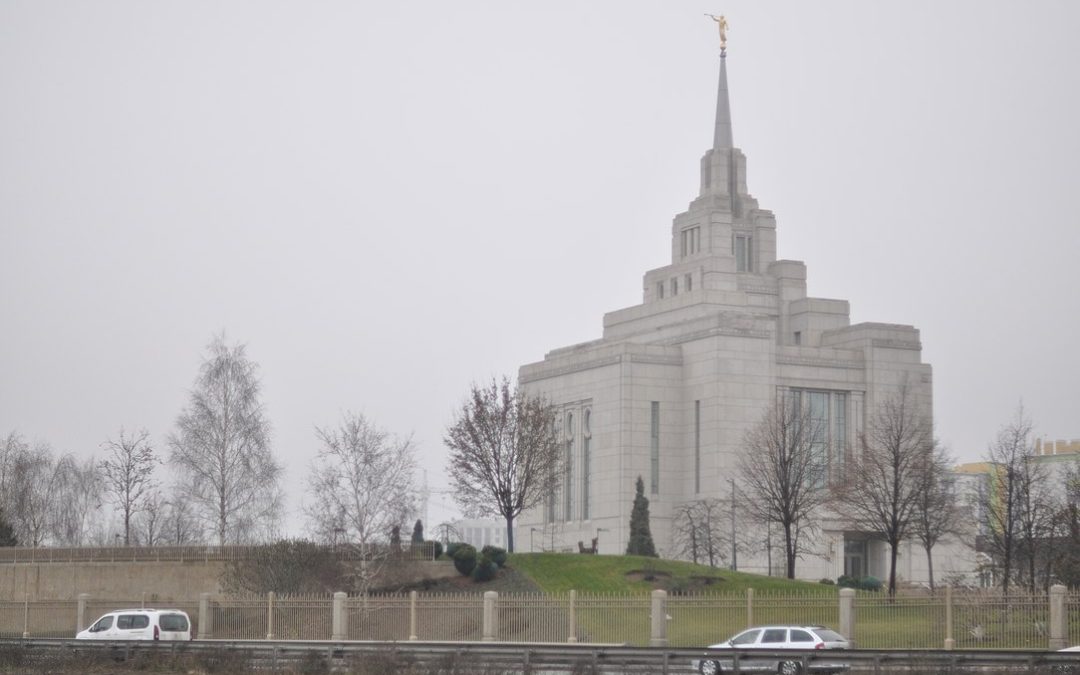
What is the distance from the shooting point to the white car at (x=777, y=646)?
3350cm

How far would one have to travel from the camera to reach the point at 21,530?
300ft

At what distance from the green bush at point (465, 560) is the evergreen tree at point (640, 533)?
1871 centimetres

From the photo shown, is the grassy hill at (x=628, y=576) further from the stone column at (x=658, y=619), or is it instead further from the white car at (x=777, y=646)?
the white car at (x=777, y=646)

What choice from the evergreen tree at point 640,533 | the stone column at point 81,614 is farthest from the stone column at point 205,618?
the evergreen tree at point 640,533

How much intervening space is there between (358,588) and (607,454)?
40028mm

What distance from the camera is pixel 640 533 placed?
79.9 metres

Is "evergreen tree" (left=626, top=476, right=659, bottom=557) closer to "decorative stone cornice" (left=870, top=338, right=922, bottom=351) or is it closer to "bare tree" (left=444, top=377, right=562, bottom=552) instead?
"bare tree" (left=444, top=377, right=562, bottom=552)

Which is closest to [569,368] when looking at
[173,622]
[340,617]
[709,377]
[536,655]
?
[709,377]

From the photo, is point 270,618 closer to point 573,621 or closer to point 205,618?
point 205,618

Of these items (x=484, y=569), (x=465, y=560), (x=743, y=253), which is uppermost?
(x=743, y=253)

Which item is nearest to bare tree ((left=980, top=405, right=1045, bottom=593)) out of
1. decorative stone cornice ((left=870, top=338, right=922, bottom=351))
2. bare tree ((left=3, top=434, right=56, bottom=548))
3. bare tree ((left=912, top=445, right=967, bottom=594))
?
bare tree ((left=912, top=445, right=967, bottom=594))

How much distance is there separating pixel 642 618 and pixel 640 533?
117 ft

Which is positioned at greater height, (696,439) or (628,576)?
(696,439)

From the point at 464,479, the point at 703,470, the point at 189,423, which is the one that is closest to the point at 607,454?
the point at 703,470
